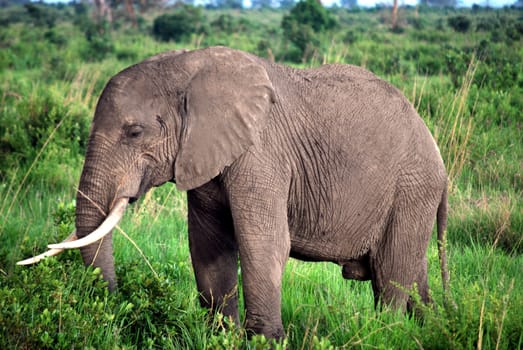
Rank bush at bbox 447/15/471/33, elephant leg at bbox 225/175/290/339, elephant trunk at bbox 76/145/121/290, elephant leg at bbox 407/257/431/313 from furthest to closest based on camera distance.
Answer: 1. bush at bbox 447/15/471/33
2. elephant leg at bbox 407/257/431/313
3. elephant leg at bbox 225/175/290/339
4. elephant trunk at bbox 76/145/121/290

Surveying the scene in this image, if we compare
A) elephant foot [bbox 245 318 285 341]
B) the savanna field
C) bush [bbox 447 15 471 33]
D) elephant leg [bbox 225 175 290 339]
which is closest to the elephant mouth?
the savanna field

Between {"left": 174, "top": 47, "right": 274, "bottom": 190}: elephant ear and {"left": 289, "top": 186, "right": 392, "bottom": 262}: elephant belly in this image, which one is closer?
{"left": 174, "top": 47, "right": 274, "bottom": 190}: elephant ear

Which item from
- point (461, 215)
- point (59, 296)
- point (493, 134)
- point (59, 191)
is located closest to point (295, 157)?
point (59, 296)

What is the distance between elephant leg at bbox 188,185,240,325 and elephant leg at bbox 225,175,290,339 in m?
0.32

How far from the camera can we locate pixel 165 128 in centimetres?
358

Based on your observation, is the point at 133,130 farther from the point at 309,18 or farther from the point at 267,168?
the point at 309,18

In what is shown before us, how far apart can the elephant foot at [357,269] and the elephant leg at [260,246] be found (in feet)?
2.62

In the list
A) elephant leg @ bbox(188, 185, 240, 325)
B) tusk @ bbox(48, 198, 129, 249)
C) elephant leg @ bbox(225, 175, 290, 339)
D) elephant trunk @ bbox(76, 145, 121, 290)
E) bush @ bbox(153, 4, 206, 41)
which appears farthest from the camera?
bush @ bbox(153, 4, 206, 41)

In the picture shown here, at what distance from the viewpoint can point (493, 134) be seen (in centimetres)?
803

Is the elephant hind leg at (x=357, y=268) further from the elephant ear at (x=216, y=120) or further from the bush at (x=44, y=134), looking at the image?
the bush at (x=44, y=134)

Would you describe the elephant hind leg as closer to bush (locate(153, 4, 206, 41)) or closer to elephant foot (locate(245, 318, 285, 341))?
elephant foot (locate(245, 318, 285, 341))

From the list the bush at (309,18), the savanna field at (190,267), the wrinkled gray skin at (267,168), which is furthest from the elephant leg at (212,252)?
the bush at (309,18)

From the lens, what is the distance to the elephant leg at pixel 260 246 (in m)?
3.59

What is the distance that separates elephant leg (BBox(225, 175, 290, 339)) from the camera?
359 centimetres
